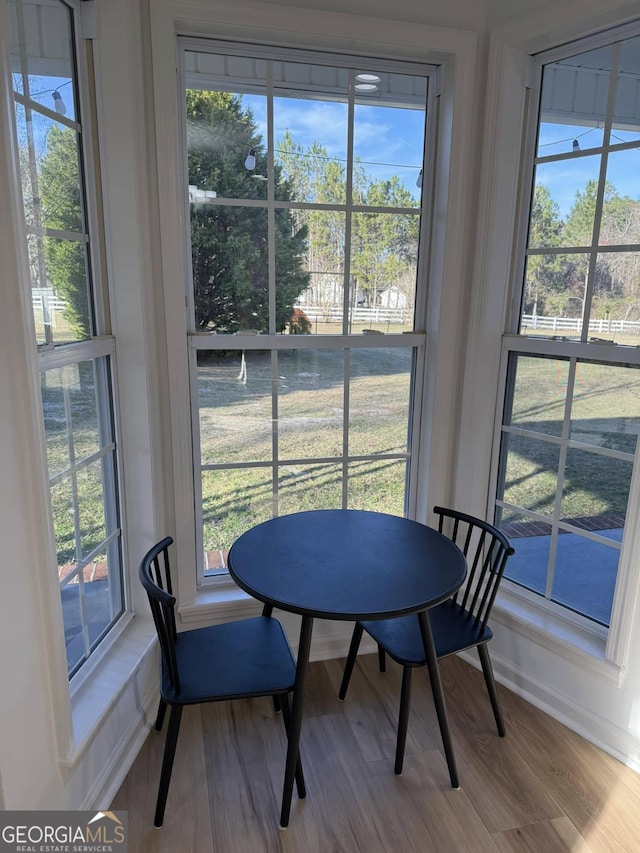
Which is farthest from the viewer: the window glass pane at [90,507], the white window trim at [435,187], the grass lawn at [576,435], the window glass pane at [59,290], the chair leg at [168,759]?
the grass lawn at [576,435]

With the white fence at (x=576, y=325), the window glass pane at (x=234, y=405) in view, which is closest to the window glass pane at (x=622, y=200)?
the white fence at (x=576, y=325)

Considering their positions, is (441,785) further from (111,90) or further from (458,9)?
(458,9)

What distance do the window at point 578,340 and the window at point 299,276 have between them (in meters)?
0.46

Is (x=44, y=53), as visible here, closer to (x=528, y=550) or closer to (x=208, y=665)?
(x=208, y=665)

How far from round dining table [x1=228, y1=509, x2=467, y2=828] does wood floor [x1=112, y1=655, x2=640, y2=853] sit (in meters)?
0.12

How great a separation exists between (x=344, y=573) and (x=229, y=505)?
0.76m

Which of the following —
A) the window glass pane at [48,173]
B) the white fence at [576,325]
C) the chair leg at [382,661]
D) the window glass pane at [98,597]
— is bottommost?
the chair leg at [382,661]

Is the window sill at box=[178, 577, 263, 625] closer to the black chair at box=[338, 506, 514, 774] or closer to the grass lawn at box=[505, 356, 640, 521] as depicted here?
the black chair at box=[338, 506, 514, 774]

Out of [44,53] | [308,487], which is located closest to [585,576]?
[308,487]

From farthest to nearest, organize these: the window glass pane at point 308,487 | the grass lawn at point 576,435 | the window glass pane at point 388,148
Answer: the window glass pane at point 308,487 → the window glass pane at point 388,148 → the grass lawn at point 576,435

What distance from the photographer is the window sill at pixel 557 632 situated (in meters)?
1.99

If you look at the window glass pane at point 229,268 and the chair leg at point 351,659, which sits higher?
the window glass pane at point 229,268

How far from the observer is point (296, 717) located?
162 centimetres

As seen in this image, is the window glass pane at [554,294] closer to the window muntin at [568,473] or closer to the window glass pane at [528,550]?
the window muntin at [568,473]
